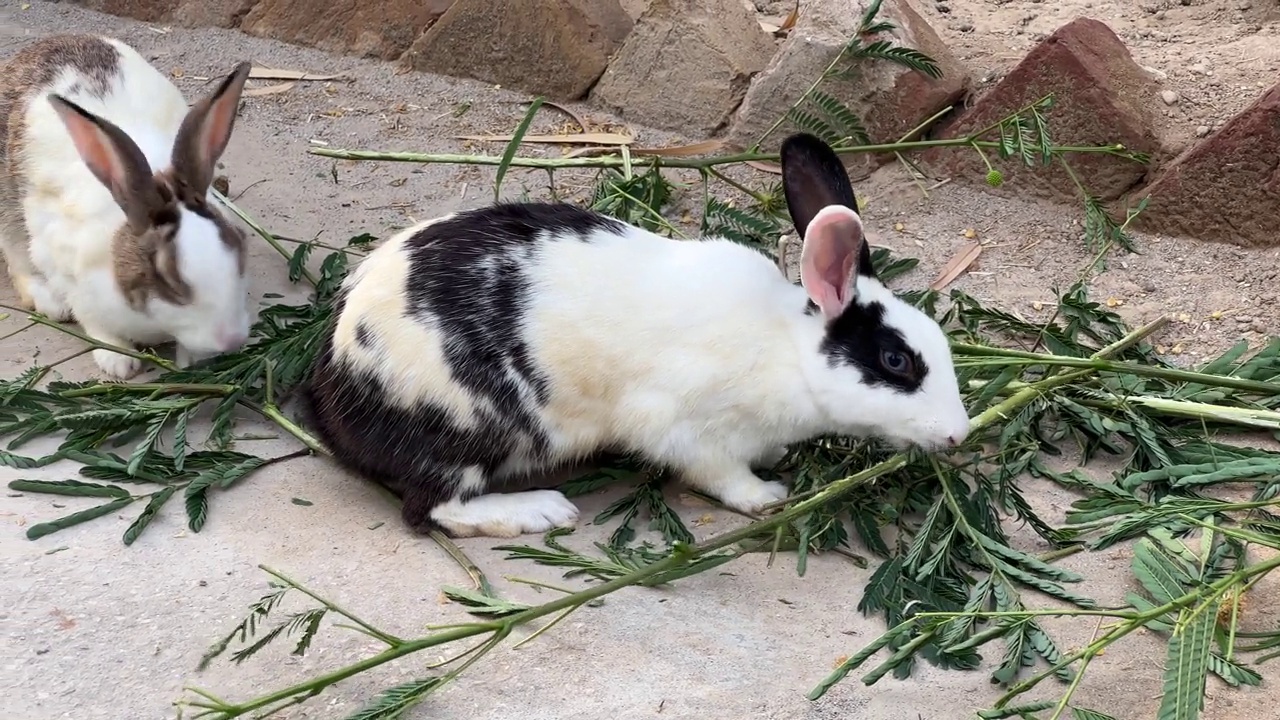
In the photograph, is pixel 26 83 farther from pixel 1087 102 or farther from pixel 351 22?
pixel 1087 102

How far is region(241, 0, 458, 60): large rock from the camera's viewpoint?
19.4ft

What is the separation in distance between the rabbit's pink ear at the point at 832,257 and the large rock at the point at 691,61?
91.9 inches

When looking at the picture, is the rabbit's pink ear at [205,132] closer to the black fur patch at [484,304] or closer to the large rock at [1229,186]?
the black fur patch at [484,304]

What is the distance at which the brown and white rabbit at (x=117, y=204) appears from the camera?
143 inches

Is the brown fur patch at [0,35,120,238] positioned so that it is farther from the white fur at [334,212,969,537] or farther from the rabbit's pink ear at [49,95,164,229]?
the white fur at [334,212,969,537]

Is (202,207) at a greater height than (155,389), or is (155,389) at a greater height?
(202,207)

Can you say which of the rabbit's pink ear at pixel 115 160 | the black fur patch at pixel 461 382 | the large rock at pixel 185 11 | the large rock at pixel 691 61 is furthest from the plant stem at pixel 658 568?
the large rock at pixel 185 11

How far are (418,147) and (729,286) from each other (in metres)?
2.46

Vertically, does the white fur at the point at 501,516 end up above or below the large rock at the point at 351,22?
below

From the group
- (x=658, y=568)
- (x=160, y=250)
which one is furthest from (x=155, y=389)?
(x=658, y=568)

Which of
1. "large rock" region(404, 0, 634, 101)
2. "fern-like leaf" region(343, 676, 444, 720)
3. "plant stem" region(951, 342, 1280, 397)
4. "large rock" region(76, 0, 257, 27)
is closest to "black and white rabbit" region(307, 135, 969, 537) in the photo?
"plant stem" region(951, 342, 1280, 397)

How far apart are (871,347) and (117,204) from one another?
245cm

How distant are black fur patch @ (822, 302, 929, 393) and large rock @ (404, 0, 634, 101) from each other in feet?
9.22

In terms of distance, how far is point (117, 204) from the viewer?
379cm
